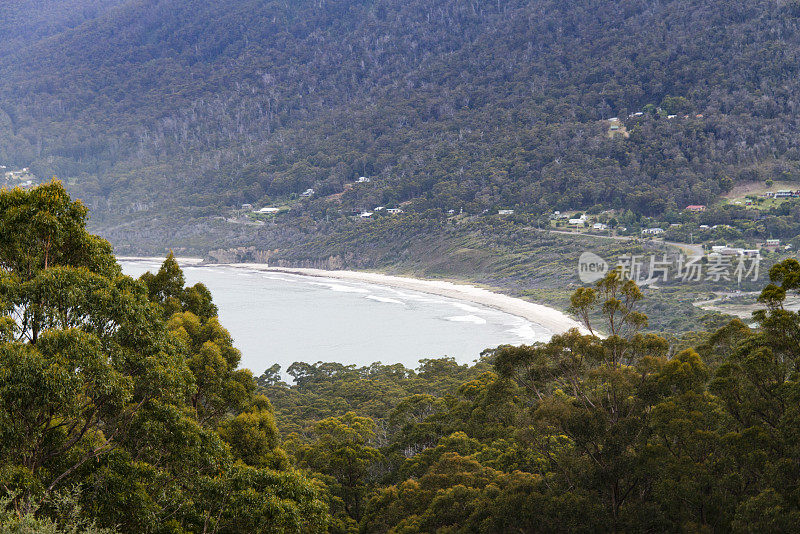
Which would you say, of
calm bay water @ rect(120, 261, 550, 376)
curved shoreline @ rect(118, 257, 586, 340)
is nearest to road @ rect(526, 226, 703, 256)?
curved shoreline @ rect(118, 257, 586, 340)

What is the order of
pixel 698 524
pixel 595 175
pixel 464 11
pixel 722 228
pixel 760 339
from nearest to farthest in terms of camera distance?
pixel 698 524, pixel 760 339, pixel 722 228, pixel 595 175, pixel 464 11

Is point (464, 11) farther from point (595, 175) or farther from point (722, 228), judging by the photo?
point (722, 228)

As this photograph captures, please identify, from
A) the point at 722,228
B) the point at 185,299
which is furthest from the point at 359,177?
the point at 185,299

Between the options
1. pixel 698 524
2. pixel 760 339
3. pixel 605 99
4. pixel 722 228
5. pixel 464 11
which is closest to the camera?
pixel 698 524

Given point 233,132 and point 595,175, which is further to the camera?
point 233,132

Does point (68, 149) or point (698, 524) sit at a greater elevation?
point (68, 149)

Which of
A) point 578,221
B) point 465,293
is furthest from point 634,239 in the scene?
point 465,293
